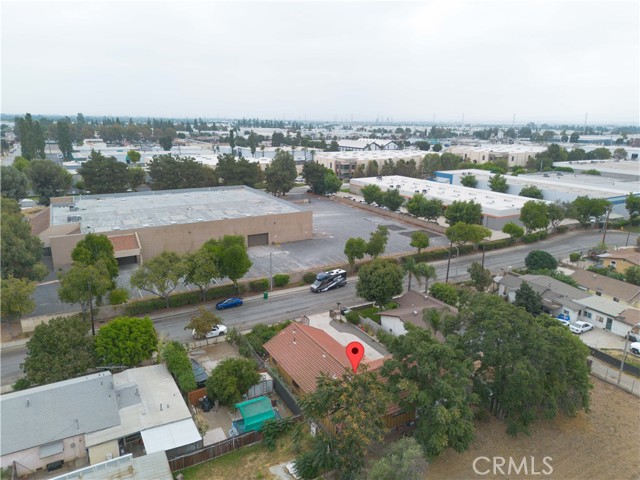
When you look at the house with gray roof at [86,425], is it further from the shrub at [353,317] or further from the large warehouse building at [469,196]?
the large warehouse building at [469,196]

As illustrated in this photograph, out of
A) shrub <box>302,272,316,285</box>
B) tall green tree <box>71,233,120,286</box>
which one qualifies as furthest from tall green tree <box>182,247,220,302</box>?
shrub <box>302,272,316,285</box>

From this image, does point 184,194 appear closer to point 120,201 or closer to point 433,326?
point 120,201

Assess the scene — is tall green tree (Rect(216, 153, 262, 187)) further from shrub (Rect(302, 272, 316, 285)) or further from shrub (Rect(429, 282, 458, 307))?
shrub (Rect(429, 282, 458, 307))

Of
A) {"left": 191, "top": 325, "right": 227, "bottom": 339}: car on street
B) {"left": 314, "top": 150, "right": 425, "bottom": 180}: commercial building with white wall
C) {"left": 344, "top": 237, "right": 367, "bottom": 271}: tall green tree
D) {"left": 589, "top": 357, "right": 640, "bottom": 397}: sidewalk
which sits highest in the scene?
{"left": 314, "top": 150, "right": 425, "bottom": 180}: commercial building with white wall

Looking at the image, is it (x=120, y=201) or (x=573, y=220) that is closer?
(x=120, y=201)

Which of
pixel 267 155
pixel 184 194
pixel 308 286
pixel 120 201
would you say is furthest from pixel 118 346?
pixel 267 155

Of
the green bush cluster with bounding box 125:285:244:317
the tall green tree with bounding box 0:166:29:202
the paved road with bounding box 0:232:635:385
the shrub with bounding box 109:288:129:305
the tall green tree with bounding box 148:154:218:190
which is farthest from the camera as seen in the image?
the tall green tree with bounding box 148:154:218:190

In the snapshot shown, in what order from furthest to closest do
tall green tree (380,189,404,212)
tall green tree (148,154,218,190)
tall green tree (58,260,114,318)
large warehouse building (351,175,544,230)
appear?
tall green tree (148,154,218,190) → tall green tree (380,189,404,212) → large warehouse building (351,175,544,230) → tall green tree (58,260,114,318)
